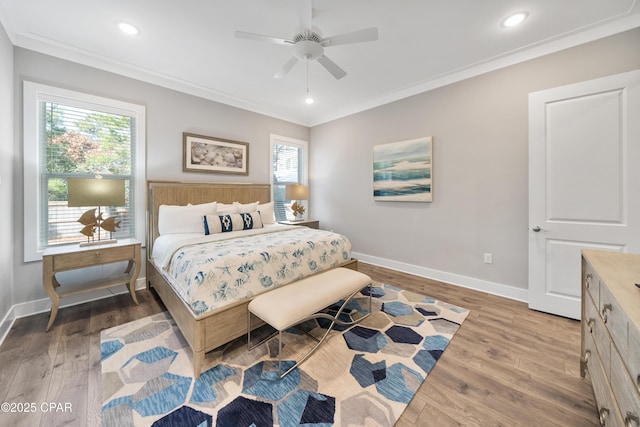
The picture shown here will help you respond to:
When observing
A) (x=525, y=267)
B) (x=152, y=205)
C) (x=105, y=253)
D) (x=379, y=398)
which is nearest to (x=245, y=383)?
(x=379, y=398)

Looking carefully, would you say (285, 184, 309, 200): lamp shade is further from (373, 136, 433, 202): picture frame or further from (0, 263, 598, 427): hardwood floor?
(0, 263, 598, 427): hardwood floor

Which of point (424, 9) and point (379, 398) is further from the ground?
point (424, 9)

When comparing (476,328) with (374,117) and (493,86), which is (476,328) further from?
(374,117)

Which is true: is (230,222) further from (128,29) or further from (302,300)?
(128,29)

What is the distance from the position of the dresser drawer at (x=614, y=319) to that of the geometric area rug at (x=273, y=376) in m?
1.01

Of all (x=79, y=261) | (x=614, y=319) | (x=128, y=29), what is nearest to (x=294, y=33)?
(x=128, y=29)

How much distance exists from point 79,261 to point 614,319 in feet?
12.1

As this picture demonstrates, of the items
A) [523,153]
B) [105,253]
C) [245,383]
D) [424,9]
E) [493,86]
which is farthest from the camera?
[493,86]

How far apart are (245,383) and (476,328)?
2006 millimetres

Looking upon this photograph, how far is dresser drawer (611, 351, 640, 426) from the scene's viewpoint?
0.77 m

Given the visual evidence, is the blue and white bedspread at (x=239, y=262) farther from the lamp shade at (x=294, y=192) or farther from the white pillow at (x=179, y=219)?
the lamp shade at (x=294, y=192)

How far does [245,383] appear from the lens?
1.58 m

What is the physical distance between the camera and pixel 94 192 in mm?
2436

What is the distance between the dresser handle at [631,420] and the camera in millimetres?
765
